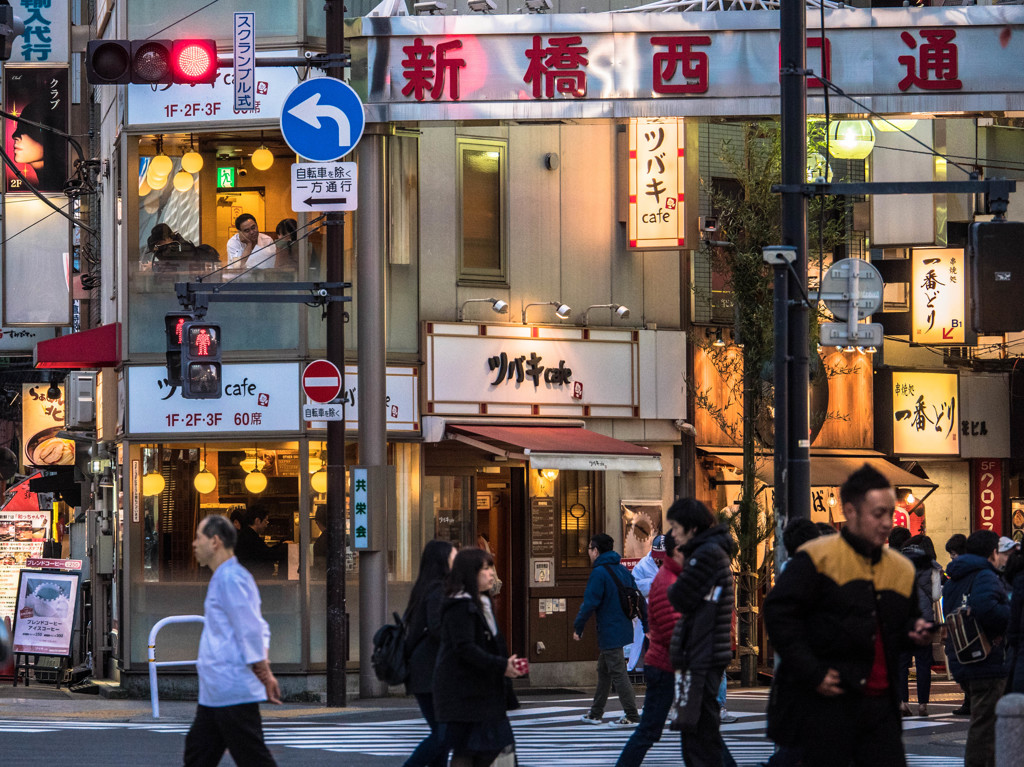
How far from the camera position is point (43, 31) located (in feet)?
89.0

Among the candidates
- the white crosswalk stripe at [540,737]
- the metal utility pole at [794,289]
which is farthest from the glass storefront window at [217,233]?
the metal utility pole at [794,289]

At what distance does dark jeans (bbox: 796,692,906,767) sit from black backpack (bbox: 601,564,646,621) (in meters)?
8.96

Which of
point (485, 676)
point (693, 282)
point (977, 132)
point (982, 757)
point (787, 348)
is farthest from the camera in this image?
point (977, 132)

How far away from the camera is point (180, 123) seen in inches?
833

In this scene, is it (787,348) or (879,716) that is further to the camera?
(787,348)

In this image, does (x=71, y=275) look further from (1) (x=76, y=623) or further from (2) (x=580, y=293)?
(2) (x=580, y=293)

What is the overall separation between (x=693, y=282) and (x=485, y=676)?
15.5 m

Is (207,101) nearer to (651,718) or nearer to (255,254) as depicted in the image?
(255,254)

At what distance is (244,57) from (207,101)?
2224 mm

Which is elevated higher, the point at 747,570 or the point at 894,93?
the point at 894,93

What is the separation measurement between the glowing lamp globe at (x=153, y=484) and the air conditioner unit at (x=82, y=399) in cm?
433

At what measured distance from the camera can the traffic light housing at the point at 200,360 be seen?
58.0ft

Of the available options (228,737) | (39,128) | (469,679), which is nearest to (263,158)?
(39,128)

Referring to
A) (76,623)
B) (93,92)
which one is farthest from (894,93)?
(93,92)
